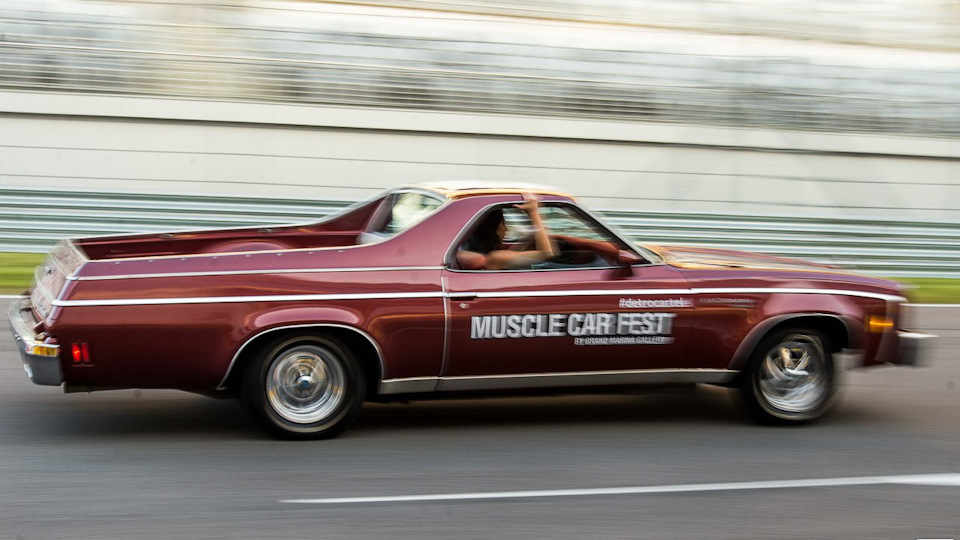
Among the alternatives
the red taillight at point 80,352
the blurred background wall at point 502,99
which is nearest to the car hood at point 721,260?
the red taillight at point 80,352

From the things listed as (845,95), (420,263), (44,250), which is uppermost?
(845,95)

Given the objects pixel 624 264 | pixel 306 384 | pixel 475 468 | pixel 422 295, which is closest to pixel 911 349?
pixel 624 264

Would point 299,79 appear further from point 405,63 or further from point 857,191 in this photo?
point 857,191

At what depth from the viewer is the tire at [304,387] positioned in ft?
19.2

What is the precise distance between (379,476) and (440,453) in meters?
0.54

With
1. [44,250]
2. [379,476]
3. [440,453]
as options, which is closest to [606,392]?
[440,453]

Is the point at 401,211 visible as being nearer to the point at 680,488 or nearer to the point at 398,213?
the point at 398,213

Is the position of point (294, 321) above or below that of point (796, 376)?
above

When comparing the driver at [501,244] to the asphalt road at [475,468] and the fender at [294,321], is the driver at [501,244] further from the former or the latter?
the asphalt road at [475,468]

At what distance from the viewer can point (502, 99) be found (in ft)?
63.0

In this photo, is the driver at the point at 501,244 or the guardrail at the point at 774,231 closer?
the driver at the point at 501,244

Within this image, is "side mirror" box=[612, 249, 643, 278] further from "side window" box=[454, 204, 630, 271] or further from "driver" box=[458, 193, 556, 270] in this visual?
"driver" box=[458, 193, 556, 270]

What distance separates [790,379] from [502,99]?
514 inches

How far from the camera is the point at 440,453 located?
5.88m
